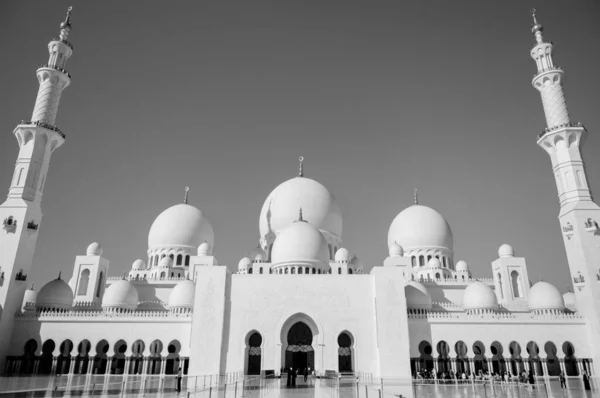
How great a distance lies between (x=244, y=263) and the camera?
91.5 ft

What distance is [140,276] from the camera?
97.7 ft

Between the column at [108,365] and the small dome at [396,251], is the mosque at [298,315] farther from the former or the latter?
the small dome at [396,251]

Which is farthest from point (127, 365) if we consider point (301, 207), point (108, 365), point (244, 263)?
point (301, 207)

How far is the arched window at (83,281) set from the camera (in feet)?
90.3

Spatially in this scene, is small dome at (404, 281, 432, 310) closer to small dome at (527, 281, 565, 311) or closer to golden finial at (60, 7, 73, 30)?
small dome at (527, 281, 565, 311)

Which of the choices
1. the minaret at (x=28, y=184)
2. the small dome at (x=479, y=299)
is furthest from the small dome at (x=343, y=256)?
the minaret at (x=28, y=184)

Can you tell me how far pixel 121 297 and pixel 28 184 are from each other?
798 centimetres

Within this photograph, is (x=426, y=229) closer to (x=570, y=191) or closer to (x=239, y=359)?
(x=570, y=191)

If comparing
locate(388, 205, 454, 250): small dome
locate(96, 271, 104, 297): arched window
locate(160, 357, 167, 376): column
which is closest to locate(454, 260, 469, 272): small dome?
locate(388, 205, 454, 250): small dome

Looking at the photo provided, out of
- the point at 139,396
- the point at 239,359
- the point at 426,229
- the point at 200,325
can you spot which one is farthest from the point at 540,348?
the point at 139,396

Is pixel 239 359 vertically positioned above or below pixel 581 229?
below

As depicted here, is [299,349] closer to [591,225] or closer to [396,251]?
[396,251]

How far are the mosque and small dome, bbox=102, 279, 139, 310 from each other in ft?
0.22

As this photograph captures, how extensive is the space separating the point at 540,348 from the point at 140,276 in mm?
24732
